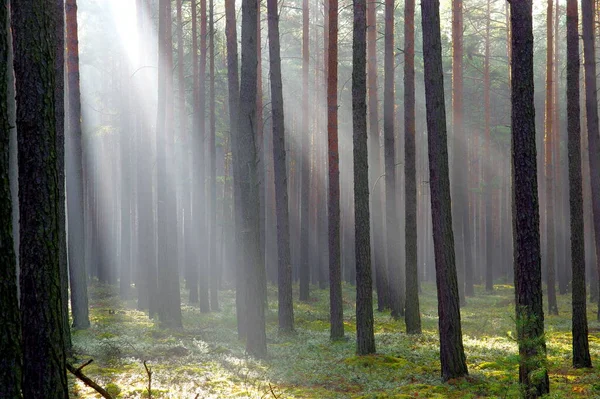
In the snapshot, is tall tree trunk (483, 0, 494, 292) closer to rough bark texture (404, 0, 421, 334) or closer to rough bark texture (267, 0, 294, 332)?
rough bark texture (404, 0, 421, 334)

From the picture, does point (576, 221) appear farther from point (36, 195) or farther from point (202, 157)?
point (202, 157)

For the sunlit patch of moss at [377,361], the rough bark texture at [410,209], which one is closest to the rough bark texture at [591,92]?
the rough bark texture at [410,209]

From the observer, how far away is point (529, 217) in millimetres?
8938

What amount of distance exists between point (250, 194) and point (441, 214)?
15.6 feet

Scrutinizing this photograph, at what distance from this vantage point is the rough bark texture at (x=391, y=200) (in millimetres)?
20844

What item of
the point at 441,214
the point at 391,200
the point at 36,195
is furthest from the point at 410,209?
the point at 36,195

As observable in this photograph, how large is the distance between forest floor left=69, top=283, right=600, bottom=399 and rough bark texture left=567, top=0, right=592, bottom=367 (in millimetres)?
467

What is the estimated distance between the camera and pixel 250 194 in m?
14.0

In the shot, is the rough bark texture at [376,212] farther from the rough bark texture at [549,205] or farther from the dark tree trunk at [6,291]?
the dark tree trunk at [6,291]

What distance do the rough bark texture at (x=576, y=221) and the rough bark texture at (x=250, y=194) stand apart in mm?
6637

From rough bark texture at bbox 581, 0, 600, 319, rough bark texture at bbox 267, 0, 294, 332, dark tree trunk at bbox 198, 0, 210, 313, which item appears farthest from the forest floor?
rough bark texture at bbox 581, 0, 600, 319

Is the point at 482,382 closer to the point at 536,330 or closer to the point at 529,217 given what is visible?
the point at 536,330

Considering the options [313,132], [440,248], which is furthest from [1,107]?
[313,132]

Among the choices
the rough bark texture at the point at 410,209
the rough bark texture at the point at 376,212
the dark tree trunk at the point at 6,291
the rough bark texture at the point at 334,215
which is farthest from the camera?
the rough bark texture at the point at 376,212
